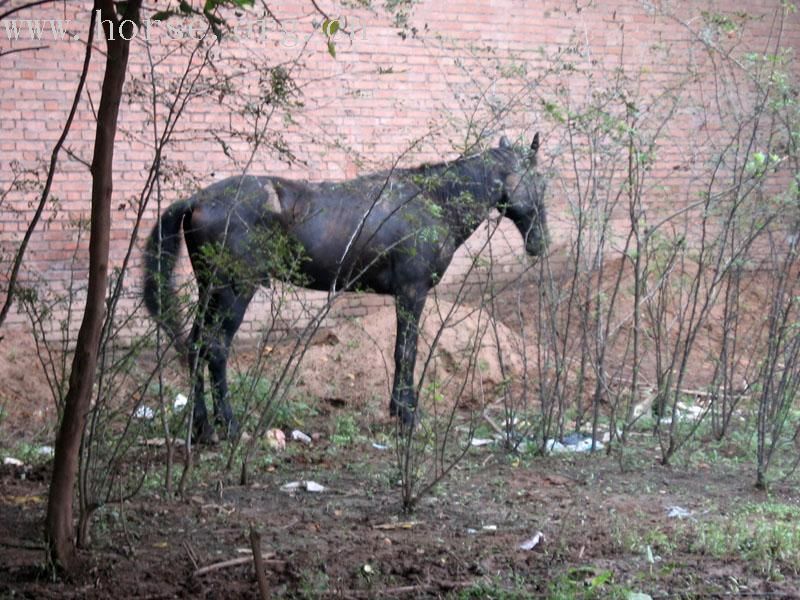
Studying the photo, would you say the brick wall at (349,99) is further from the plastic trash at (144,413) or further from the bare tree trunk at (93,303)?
the bare tree trunk at (93,303)

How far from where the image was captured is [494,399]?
8.66 meters

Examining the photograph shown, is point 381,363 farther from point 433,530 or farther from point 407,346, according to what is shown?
point 433,530

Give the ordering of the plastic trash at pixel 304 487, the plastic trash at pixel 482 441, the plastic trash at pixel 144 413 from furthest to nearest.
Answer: the plastic trash at pixel 482 441
the plastic trash at pixel 304 487
the plastic trash at pixel 144 413

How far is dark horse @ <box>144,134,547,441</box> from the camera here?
532 cm

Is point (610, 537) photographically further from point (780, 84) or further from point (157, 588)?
point (780, 84)

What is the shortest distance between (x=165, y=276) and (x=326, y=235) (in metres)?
2.37

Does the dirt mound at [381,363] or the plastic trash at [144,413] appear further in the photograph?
the dirt mound at [381,363]

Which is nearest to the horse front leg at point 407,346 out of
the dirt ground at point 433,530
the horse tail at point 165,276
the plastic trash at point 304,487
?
the dirt ground at point 433,530

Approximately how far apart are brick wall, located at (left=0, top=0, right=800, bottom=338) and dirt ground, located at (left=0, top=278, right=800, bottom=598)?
216 cm

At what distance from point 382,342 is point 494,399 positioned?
4.99 ft

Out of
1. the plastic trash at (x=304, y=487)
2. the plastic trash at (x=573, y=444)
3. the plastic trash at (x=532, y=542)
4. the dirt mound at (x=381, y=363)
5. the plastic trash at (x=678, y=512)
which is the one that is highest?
the plastic trash at (x=532, y=542)

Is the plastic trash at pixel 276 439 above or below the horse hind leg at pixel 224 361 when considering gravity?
below

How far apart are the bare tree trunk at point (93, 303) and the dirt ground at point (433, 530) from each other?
22 centimetres

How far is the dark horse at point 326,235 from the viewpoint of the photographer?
532 centimetres
